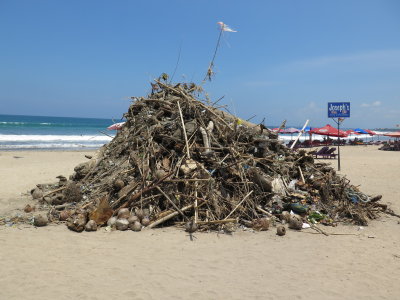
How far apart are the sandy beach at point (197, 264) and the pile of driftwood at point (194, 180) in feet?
1.53

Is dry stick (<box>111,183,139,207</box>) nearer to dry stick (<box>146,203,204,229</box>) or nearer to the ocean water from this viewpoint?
dry stick (<box>146,203,204,229</box>)

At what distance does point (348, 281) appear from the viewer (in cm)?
422

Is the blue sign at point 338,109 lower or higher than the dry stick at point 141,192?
higher

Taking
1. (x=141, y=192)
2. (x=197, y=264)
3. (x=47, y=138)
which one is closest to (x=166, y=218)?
(x=141, y=192)

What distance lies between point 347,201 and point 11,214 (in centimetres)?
682

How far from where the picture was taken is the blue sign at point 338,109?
13.1 meters

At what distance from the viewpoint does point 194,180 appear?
6.20 meters

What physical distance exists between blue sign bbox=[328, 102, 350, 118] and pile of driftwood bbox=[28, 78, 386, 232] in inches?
227

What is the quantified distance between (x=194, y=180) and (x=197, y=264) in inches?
74.8

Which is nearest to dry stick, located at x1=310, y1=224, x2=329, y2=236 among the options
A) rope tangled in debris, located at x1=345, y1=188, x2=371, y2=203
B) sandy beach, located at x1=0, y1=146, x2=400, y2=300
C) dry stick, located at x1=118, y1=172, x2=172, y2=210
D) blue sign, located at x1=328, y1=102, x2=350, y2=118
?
sandy beach, located at x1=0, y1=146, x2=400, y2=300

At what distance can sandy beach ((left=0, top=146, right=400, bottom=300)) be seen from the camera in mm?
3830

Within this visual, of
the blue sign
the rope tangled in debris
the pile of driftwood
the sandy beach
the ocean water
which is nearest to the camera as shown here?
the sandy beach

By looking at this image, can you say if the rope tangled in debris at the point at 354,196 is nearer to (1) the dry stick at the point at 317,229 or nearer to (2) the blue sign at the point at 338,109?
(1) the dry stick at the point at 317,229

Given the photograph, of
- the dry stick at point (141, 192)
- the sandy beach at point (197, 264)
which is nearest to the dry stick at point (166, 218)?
the sandy beach at point (197, 264)
